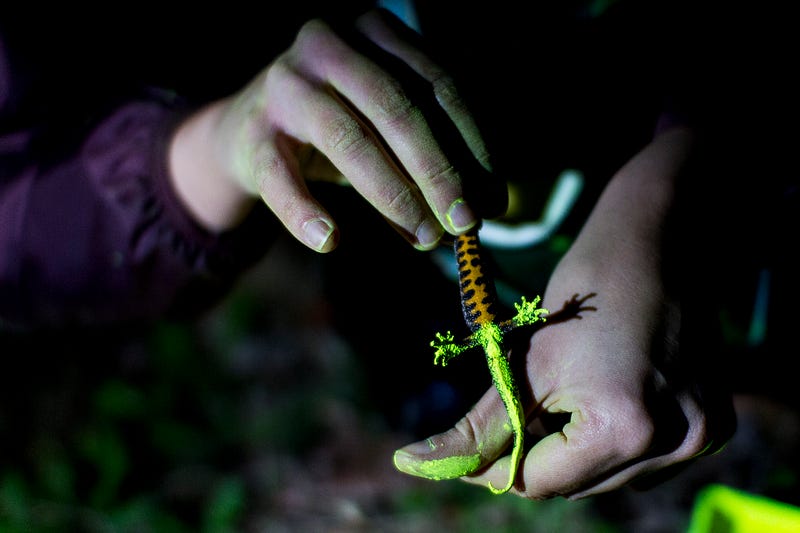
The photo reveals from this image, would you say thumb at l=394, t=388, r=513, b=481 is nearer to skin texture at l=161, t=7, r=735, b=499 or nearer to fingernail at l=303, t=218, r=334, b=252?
skin texture at l=161, t=7, r=735, b=499

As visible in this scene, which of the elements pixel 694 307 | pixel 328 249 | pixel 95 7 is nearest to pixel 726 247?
pixel 694 307

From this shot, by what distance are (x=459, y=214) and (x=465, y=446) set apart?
17.4 inches

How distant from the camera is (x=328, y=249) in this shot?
0.97 metres

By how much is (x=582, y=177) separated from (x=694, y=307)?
61cm

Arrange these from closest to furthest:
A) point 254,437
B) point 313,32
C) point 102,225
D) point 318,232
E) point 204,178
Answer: point 318,232 < point 313,32 < point 204,178 < point 102,225 < point 254,437

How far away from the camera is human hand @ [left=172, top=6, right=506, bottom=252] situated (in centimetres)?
96

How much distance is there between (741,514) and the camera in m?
1.72

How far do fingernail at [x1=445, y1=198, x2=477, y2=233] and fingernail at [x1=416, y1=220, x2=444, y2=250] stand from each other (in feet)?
0.12

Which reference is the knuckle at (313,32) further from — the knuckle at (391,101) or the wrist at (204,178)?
the wrist at (204,178)

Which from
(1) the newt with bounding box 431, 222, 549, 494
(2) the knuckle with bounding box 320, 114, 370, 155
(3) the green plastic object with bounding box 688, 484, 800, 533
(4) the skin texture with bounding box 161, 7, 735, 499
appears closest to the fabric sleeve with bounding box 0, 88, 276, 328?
(4) the skin texture with bounding box 161, 7, 735, 499

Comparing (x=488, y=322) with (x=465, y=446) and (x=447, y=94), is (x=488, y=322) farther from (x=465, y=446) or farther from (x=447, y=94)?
(x=447, y=94)

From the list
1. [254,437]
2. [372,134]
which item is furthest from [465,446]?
[254,437]

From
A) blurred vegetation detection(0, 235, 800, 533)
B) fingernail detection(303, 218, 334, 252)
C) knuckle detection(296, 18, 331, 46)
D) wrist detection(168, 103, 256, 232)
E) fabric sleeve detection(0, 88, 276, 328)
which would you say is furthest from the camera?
blurred vegetation detection(0, 235, 800, 533)

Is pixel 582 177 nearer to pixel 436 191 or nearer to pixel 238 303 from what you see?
pixel 436 191
